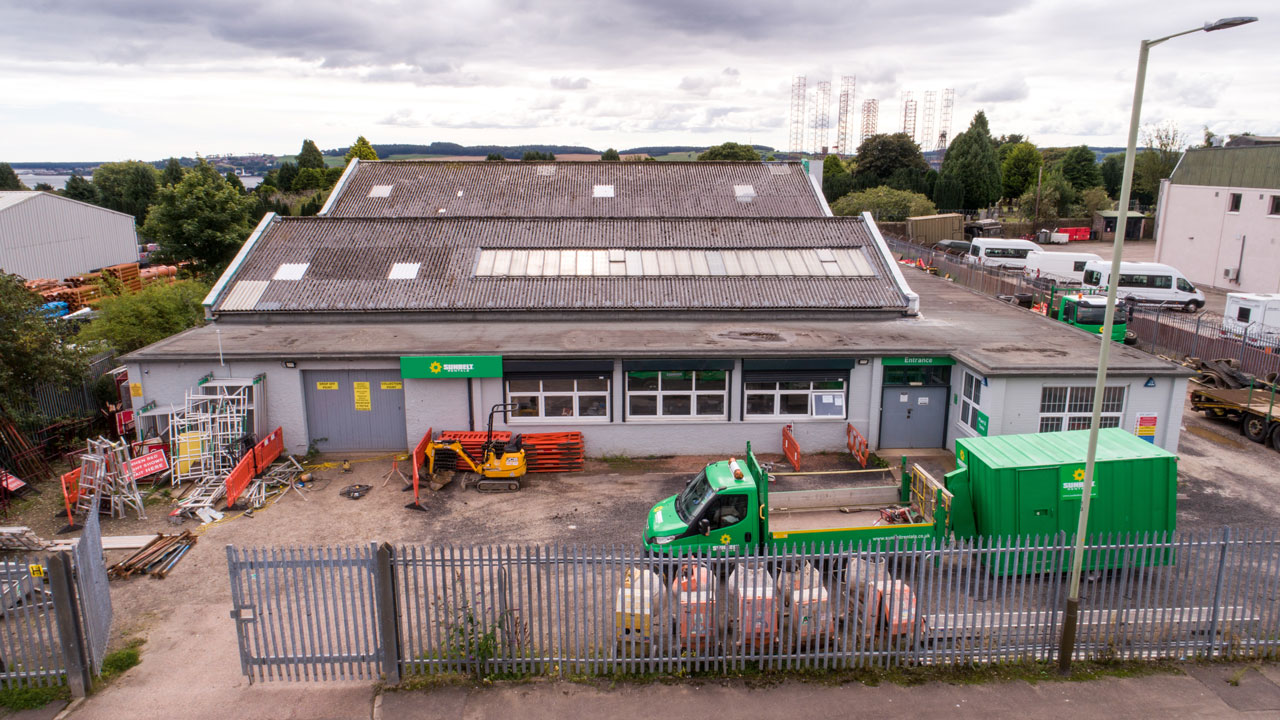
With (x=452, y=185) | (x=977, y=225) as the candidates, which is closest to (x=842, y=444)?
(x=452, y=185)

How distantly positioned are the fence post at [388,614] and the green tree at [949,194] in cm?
7922

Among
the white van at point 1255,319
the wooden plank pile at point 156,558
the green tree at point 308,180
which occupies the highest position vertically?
the green tree at point 308,180

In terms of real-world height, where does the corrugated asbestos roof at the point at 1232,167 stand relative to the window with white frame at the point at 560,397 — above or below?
above

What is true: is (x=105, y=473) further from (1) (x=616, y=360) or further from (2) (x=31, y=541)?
(1) (x=616, y=360)

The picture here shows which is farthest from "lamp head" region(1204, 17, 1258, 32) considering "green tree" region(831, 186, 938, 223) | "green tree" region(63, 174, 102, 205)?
"green tree" region(63, 174, 102, 205)

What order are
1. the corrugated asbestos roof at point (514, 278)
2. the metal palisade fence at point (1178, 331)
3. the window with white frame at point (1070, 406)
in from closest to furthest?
the window with white frame at point (1070, 406), the corrugated asbestos roof at point (514, 278), the metal palisade fence at point (1178, 331)

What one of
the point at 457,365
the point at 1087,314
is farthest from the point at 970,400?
the point at 1087,314

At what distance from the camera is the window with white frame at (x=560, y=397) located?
20109mm

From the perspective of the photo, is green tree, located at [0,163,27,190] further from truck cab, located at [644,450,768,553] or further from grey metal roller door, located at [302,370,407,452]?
truck cab, located at [644,450,768,553]

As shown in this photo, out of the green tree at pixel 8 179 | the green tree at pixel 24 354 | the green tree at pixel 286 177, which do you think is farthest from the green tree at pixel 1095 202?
the green tree at pixel 8 179

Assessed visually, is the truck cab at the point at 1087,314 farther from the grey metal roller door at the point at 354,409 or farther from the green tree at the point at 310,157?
the green tree at the point at 310,157

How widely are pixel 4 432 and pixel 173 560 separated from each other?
24.4 ft

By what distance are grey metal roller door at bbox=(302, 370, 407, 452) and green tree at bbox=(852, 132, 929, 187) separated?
2926 inches

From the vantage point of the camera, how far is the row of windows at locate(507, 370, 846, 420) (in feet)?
66.1
